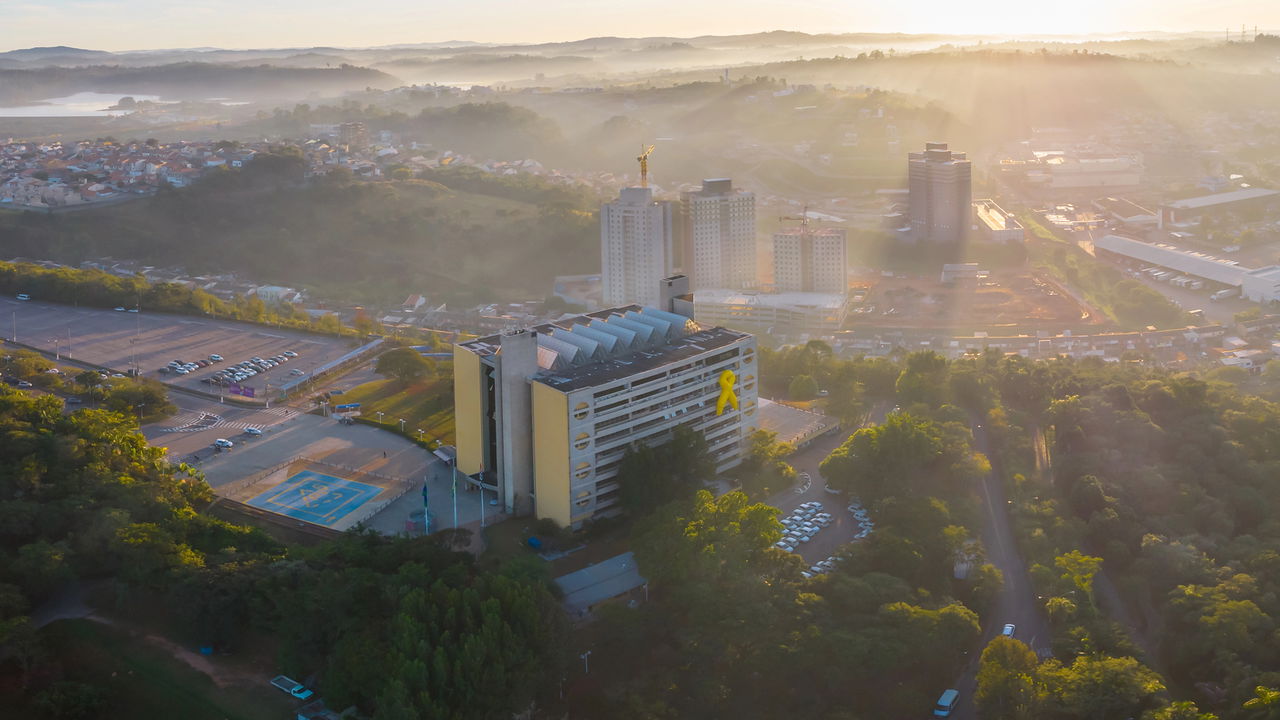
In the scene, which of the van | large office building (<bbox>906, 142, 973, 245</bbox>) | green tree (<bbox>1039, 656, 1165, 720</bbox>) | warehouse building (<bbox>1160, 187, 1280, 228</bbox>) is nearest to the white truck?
the van

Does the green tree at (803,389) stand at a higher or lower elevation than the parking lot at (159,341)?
lower

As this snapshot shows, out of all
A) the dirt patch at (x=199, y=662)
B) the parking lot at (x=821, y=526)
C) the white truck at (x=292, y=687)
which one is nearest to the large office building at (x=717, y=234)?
the parking lot at (x=821, y=526)

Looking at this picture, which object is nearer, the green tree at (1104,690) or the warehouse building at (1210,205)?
the green tree at (1104,690)

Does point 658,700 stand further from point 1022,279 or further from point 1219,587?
point 1022,279

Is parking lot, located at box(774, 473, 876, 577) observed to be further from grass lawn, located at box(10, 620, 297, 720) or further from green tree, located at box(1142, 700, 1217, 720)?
grass lawn, located at box(10, 620, 297, 720)

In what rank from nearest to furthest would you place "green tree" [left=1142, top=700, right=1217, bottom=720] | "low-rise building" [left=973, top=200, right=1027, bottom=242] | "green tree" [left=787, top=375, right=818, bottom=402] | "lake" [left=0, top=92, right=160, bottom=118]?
"green tree" [left=1142, top=700, right=1217, bottom=720] < "green tree" [left=787, top=375, right=818, bottom=402] < "low-rise building" [left=973, top=200, right=1027, bottom=242] < "lake" [left=0, top=92, right=160, bottom=118]

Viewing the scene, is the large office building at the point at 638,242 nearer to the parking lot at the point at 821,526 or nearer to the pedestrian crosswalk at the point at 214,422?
the pedestrian crosswalk at the point at 214,422

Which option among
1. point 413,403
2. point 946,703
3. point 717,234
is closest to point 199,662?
point 413,403
